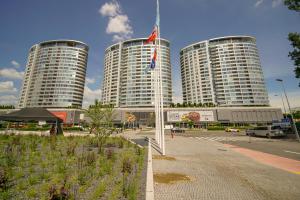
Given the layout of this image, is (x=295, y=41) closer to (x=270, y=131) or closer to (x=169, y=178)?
(x=270, y=131)

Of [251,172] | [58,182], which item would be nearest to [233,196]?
[251,172]

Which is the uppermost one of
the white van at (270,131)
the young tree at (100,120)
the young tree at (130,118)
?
the young tree at (130,118)

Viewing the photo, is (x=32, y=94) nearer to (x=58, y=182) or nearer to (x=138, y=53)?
(x=138, y=53)

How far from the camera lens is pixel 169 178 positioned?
19.8 feet

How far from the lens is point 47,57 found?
421ft

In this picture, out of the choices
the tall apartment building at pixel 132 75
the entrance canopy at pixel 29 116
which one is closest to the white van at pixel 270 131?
the entrance canopy at pixel 29 116

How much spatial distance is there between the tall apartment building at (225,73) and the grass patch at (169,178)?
119 m

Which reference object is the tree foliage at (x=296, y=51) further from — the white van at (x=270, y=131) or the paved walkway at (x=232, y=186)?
the paved walkway at (x=232, y=186)

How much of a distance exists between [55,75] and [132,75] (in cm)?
6221

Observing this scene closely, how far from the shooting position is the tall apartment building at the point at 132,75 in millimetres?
117625

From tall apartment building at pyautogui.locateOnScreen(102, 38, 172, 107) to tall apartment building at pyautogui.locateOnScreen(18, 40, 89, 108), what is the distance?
22.5m

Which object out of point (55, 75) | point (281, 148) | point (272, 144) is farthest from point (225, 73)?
point (55, 75)

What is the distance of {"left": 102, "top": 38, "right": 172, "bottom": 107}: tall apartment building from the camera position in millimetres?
117625

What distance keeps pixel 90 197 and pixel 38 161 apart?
5.64 metres
